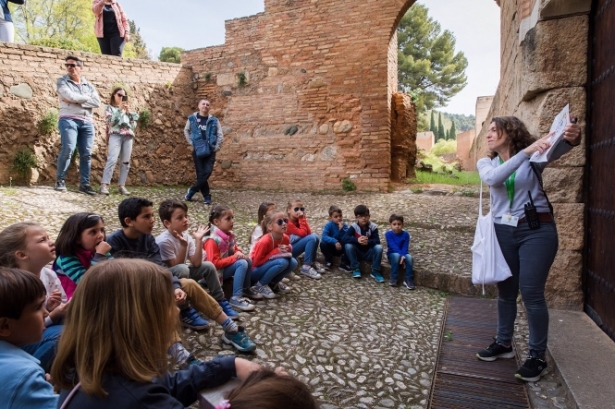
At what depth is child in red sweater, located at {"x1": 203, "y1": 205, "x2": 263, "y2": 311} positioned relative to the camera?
375 centimetres

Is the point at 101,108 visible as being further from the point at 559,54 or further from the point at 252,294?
the point at 559,54

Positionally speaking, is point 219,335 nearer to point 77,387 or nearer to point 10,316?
point 10,316

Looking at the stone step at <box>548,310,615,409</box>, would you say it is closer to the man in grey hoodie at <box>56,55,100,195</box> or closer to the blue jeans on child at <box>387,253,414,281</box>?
the blue jeans on child at <box>387,253,414,281</box>

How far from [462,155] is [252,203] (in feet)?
62.1

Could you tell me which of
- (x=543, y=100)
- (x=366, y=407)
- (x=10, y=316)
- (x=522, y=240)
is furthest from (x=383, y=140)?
(x=10, y=316)

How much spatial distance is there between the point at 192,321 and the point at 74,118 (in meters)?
5.39

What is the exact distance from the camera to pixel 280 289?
14.0ft

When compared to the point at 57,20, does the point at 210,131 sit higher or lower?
lower

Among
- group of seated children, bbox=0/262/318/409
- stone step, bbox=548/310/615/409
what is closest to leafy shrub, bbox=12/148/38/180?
group of seated children, bbox=0/262/318/409

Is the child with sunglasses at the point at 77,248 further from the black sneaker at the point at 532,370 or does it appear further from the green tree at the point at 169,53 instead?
the green tree at the point at 169,53

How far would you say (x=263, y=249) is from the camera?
4105mm

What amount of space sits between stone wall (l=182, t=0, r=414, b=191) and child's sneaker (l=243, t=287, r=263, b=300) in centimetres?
549

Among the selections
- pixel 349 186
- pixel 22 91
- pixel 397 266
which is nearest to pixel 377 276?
pixel 397 266

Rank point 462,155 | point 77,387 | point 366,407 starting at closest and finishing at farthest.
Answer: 1. point 77,387
2. point 366,407
3. point 462,155
